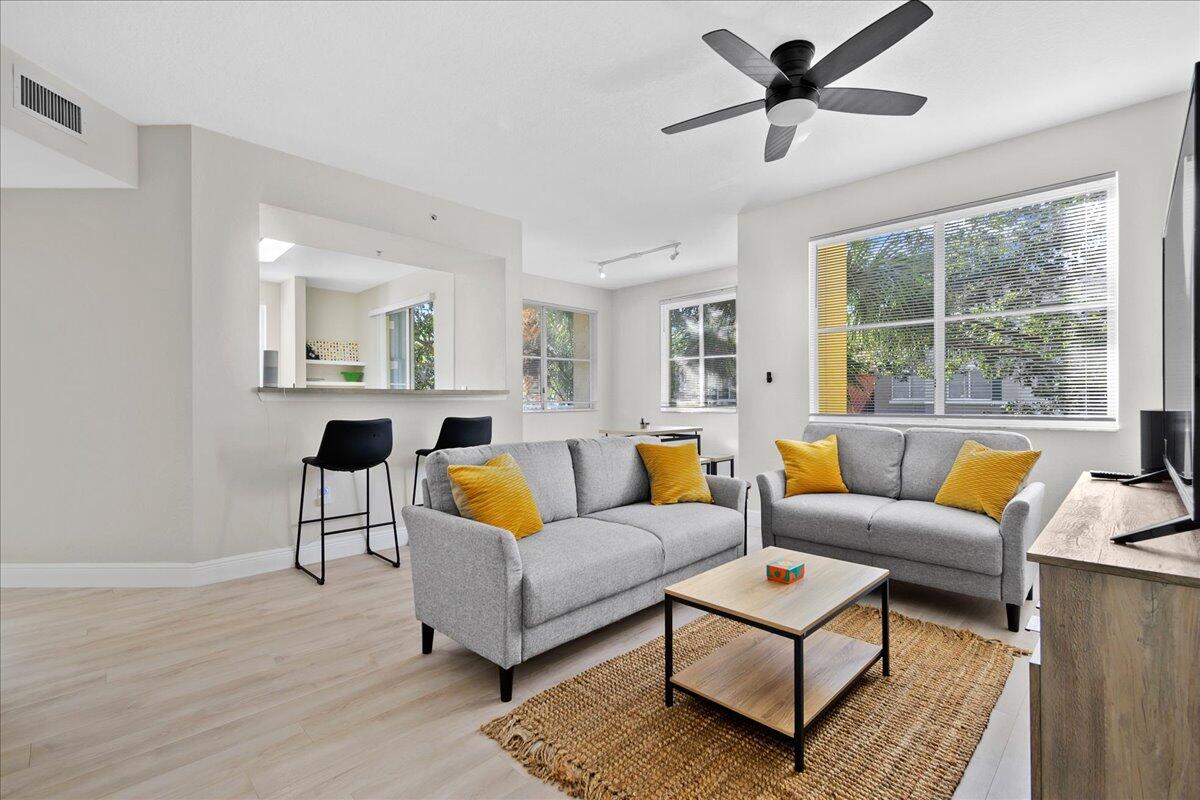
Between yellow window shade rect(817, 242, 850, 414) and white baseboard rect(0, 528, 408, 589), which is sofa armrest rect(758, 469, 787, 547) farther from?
white baseboard rect(0, 528, 408, 589)

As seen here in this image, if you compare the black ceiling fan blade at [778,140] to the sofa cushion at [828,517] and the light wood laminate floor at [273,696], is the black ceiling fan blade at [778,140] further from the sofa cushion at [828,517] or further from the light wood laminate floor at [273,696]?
the light wood laminate floor at [273,696]

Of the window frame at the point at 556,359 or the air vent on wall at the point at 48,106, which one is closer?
the air vent on wall at the point at 48,106

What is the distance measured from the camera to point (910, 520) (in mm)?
2807

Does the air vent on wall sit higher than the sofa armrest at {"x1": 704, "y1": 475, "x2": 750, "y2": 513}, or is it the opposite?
the air vent on wall

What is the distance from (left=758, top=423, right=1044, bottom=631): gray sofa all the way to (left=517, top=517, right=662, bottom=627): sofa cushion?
1151mm

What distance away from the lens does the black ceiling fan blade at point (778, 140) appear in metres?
2.73

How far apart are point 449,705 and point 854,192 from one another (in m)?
4.28

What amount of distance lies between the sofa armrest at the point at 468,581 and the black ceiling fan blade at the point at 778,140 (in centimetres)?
232

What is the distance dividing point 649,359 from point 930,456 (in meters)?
4.67

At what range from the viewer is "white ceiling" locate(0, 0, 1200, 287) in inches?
90.8

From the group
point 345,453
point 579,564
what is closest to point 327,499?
point 345,453

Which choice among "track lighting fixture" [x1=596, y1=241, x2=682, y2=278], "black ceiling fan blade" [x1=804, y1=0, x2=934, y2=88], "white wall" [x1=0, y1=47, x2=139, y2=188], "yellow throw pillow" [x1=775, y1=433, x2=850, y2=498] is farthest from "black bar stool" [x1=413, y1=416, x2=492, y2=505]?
"black ceiling fan blade" [x1=804, y1=0, x2=934, y2=88]

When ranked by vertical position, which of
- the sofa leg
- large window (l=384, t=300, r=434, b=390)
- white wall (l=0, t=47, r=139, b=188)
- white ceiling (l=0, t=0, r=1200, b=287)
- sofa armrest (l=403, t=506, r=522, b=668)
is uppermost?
white ceiling (l=0, t=0, r=1200, b=287)

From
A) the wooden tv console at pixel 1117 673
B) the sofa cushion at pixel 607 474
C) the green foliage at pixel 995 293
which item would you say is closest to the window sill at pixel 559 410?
the sofa cushion at pixel 607 474
